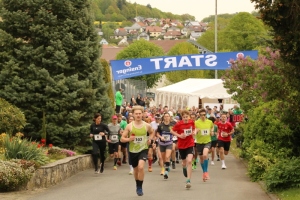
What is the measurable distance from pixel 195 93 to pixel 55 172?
30.0 m

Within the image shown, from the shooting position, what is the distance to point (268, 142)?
1953 cm

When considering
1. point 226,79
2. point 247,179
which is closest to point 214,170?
point 247,179

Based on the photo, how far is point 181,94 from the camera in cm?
5162

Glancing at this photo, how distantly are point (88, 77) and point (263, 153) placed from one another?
8552mm

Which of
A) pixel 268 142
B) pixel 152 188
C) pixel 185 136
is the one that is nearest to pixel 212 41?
pixel 268 142

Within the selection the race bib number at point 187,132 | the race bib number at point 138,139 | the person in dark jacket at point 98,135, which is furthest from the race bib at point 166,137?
the race bib number at point 138,139

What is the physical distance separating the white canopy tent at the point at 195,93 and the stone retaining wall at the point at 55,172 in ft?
81.6

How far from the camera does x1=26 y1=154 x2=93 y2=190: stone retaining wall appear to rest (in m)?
17.8

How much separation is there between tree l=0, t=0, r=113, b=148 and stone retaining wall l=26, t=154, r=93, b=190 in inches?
74.5

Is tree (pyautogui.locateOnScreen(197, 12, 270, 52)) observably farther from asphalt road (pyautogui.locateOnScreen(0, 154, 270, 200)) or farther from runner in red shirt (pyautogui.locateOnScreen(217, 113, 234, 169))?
asphalt road (pyautogui.locateOnScreen(0, 154, 270, 200))

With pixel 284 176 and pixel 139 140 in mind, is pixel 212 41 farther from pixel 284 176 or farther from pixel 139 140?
pixel 139 140

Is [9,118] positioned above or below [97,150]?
above

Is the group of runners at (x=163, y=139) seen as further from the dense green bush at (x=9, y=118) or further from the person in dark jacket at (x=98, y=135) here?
the dense green bush at (x=9, y=118)

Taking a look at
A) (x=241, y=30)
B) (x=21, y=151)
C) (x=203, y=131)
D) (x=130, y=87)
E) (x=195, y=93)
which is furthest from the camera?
(x=241, y=30)
